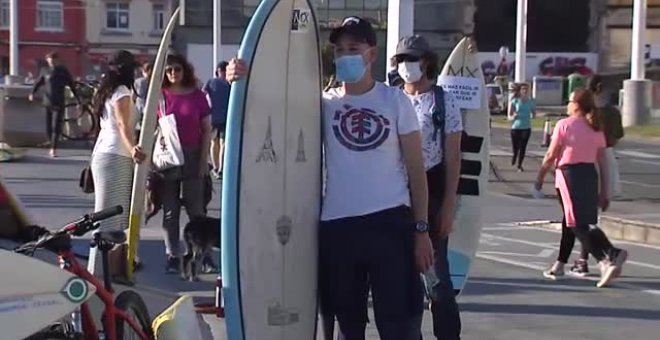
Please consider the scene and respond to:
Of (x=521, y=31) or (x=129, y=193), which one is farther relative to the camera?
(x=521, y=31)

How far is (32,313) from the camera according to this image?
4.66 m

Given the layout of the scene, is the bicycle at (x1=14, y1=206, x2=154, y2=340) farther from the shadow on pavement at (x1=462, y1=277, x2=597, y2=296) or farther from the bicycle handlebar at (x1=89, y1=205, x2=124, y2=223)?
the shadow on pavement at (x1=462, y1=277, x2=597, y2=296)

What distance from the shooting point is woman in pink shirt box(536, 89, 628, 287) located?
10.1 meters

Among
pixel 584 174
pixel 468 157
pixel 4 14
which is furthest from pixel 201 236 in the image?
pixel 4 14

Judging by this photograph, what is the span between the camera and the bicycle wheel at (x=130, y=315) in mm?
5557

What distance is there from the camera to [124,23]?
238 feet

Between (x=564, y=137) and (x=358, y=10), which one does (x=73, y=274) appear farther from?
(x=358, y=10)

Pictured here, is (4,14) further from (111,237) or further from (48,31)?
(111,237)

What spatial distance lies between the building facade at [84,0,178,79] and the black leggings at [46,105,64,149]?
50934 millimetres

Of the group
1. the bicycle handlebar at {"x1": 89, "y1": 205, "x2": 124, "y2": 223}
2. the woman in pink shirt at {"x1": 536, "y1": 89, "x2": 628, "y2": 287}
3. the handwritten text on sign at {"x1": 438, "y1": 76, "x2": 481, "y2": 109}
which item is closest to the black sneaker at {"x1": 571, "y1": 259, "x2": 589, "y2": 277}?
the woman in pink shirt at {"x1": 536, "y1": 89, "x2": 628, "y2": 287}

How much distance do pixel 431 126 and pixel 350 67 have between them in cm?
102

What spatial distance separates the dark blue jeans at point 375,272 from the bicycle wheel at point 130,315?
899mm

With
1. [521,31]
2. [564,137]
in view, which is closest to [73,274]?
[564,137]

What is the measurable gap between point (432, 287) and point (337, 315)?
1.10m
